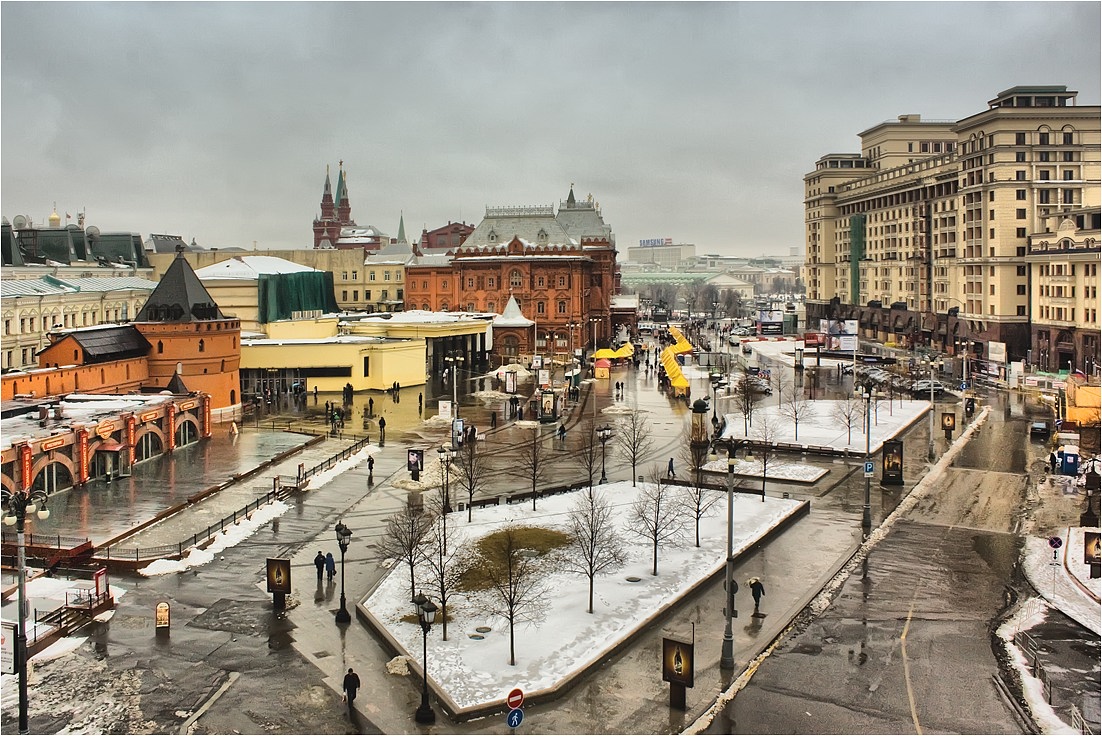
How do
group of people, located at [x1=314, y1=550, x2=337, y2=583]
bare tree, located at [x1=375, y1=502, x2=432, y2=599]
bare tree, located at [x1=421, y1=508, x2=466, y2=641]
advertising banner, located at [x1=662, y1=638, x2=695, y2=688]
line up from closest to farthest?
advertising banner, located at [x1=662, y1=638, x2=695, y2=688] → bare tree, located at [x1=421, y1=508, x2=466, y2=641] → bare tree, located at [x1=375, y1=502, x2=432, y2=599] → group of people, located at [x1=314, y1=550, x2=337, y2=583]

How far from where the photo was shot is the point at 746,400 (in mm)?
57906

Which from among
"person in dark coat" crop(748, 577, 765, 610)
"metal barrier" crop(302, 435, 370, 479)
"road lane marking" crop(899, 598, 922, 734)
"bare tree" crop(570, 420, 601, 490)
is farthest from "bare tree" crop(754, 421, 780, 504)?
"metal barrier" crop(302, 435, 370, 479)

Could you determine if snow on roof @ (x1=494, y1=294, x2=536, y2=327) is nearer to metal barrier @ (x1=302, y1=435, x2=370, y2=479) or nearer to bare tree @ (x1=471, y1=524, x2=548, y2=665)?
metal barrier @ (x1=302, y1=435, x2=370, y2=479)

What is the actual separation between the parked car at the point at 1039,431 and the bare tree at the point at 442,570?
38194 mm

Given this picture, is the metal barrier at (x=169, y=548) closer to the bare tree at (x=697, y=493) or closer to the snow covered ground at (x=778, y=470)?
the bare tree at (x=697, y=493)

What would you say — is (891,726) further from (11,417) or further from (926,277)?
(926,277)

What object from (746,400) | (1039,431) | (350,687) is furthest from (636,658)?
(1039,431)

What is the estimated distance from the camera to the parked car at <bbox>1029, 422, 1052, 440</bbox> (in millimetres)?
54750

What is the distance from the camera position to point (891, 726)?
19.8 m

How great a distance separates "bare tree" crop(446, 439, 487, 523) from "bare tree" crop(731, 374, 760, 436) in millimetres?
15473

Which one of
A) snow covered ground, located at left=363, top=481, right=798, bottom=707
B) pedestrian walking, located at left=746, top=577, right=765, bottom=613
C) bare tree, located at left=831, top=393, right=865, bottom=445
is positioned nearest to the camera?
snow covered ground, located at left=363, top=481, right=798, bottom=707

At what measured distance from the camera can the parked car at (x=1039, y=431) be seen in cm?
5475

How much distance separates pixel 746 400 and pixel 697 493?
2486 centimetres

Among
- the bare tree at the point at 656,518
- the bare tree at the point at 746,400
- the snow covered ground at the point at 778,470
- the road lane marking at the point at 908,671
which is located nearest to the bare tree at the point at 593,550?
the bare tree at the point at 656,518
